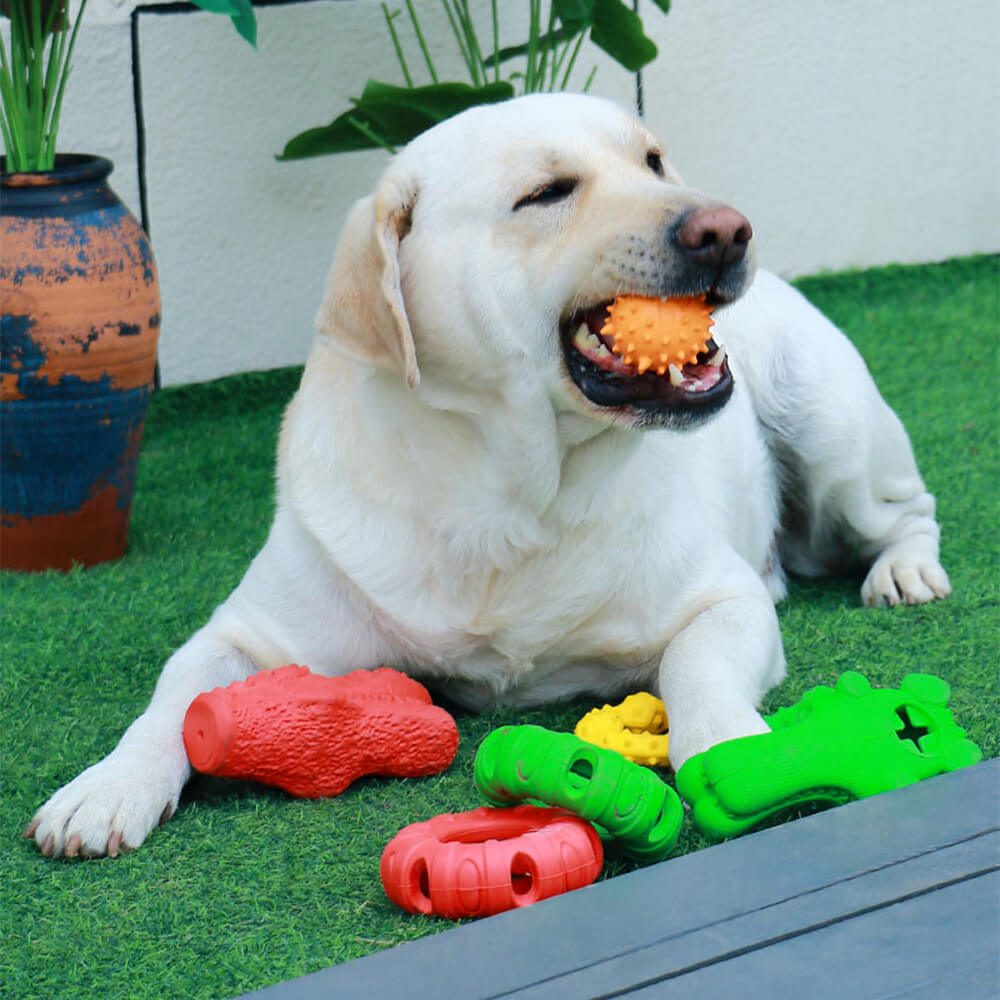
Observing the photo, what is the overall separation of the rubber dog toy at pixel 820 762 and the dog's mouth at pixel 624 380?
0.48m

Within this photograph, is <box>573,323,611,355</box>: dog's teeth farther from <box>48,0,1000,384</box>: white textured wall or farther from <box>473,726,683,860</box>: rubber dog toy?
<box>48,0,1000,384</box>: white textured wall

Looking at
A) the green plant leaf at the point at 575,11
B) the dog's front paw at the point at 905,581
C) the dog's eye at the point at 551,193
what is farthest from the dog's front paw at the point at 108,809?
the green plant leaf at the point at 575,11

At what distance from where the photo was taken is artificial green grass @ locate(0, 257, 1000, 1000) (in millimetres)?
1826

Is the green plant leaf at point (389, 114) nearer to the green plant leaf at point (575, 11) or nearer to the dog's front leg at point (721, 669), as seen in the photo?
the green plant leaf at point (575, 11)

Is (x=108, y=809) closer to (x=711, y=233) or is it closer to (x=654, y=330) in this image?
(x=654, y=330)

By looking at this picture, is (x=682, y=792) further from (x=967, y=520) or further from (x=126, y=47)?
(x=126, y=47)

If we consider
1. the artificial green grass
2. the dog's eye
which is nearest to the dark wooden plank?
the artificial green grass

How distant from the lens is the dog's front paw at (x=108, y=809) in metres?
2.07

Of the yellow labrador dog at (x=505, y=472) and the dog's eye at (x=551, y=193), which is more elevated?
the dog's eye at (x=551, y=193)

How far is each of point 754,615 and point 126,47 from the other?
2994mm

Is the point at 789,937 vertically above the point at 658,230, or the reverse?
the point at 658,230

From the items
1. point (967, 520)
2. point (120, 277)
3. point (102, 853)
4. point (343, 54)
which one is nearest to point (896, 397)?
point (967, 520)

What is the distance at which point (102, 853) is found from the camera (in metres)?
2.07

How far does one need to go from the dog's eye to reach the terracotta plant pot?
1.50m
